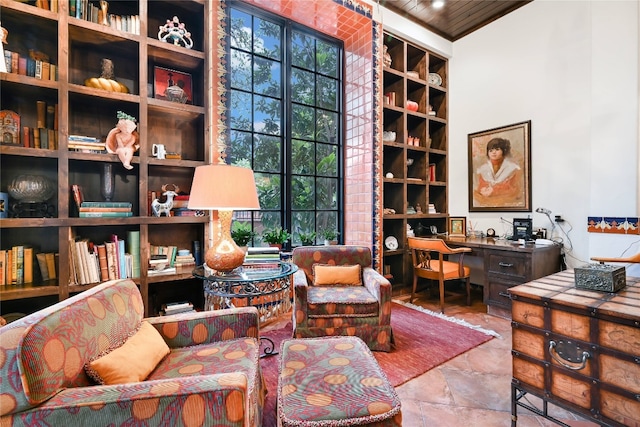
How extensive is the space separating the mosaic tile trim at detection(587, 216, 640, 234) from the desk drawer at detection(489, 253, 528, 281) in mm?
759

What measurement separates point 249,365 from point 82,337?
2.02 ft

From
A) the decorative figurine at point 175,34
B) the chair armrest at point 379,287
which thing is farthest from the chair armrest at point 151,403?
the decorative figurine at point 175,34

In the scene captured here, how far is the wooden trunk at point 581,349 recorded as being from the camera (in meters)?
1.13

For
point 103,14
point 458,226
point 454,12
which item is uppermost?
point 454,12

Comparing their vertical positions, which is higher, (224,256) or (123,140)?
(123,140)

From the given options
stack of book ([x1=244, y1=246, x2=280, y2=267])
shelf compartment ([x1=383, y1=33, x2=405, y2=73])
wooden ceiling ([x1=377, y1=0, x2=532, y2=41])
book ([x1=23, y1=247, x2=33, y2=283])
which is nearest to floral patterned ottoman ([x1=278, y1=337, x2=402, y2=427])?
stack of book ([x1=244, y1=246, x2=280, y2=267])

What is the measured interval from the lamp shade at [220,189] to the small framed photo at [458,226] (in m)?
2.98

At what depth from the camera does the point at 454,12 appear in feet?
12.0

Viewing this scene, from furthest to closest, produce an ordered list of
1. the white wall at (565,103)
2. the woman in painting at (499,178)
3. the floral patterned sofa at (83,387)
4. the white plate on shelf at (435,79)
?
the white plate on shelf at (435,79)
the woman in painting at (499,178)
the white wall at (565,103)
the floral patterned sofa at (83,387)

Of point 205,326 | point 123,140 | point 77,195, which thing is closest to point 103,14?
point 123,140

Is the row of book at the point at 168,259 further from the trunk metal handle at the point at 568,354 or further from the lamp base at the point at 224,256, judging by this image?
the trunk metal handle at the point at 568,354

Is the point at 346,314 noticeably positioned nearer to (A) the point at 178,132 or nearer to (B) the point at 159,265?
(B) the point at 159,265

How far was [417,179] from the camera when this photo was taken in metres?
4.02

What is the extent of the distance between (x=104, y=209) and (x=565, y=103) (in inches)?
180
